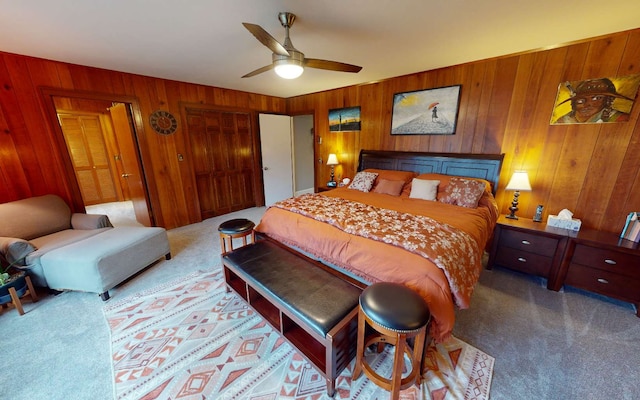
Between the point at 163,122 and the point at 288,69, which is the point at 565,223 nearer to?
the point at 288,69

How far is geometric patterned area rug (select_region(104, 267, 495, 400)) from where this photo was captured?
4.38ft

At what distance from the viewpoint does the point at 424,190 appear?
8.99 ft

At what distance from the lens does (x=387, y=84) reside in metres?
3.49

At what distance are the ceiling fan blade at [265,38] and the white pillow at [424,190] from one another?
2.07 metres

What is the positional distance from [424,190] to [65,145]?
4528 mm

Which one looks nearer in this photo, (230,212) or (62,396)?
(62,396)

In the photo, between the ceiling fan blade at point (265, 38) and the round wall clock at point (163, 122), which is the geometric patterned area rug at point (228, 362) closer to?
the ceiling fan blade at point (265, 38)

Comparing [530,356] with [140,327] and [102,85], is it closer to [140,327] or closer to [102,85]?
[140,327]

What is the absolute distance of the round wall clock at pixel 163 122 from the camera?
3398mm

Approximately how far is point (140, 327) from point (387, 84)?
13.6 feet

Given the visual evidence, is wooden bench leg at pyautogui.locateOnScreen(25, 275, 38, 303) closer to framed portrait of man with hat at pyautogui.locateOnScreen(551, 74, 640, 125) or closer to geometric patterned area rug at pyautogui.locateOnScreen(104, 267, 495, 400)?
geometric patterned area rug at pyautogui.locateOnScreen(104, 267, 495, 400)

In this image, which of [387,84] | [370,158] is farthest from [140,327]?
[387,84]

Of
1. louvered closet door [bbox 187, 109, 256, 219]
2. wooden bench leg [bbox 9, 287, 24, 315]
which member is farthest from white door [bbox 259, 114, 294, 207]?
wooden bench leg [bbox 9, 287, 24, 315]

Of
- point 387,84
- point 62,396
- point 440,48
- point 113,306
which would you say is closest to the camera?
point 62,396
